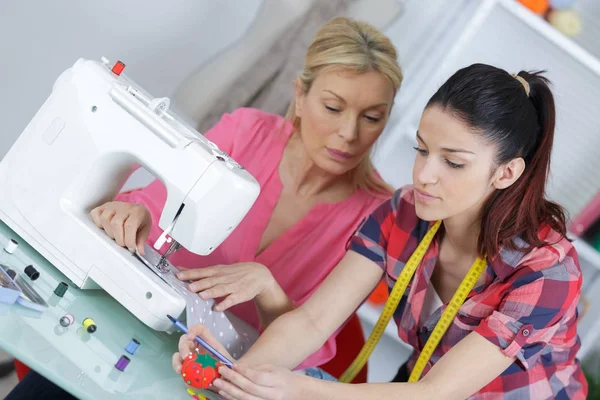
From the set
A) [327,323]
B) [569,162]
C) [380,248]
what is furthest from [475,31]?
[327,323]

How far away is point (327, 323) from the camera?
5.64 ft

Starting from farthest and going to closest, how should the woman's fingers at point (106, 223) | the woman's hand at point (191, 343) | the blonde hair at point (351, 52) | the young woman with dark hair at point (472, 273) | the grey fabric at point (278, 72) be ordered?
the grey fabric at point (278, 72) < the blonde hair at point (351, 52) < the woman's fingers at point (106, 223) < the young woman with dark hair at point (472, 273) < the woman's hand at point (191, 343)

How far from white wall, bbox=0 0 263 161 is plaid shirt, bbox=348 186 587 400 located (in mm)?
1404

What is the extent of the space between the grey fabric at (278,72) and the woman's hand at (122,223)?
3.97 feet

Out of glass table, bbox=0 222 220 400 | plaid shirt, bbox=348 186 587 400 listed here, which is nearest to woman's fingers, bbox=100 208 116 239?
glass table, bbox=0 222 220 400

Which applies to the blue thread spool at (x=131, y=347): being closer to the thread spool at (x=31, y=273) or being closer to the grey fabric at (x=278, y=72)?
the thread spool at (x=31, y=273)

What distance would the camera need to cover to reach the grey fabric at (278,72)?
278 cm

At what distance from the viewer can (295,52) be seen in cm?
278

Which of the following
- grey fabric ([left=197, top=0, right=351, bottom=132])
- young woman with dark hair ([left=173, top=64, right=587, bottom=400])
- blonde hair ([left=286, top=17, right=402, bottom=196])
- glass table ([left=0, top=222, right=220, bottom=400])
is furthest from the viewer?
grey fabric ([left=197, top=0, right=351, bottom=132])

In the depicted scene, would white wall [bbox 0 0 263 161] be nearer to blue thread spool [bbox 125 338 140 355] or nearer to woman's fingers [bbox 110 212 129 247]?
woman's fingers [bbox 110 212 129 247]

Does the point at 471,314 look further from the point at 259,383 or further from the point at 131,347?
the point at 131,347

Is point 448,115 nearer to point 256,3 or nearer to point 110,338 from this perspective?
point 110,338

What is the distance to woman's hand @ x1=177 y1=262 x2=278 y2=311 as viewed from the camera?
5.36 feet

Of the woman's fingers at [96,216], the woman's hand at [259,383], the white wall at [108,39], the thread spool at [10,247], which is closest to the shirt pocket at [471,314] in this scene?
the woman's hand at [259,383]
